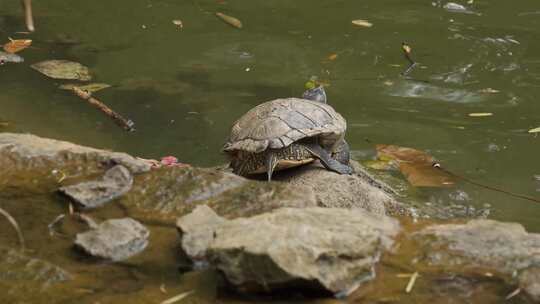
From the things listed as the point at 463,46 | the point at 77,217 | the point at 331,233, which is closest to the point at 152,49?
the point at 463,46

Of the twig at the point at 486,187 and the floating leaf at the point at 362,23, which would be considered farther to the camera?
the floating leaf at the point at 362,23

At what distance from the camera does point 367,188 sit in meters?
4.51

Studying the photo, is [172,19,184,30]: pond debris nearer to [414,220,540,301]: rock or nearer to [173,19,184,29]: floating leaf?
[173,19,184,29]: floating leaf

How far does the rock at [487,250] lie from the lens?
9.80 feet

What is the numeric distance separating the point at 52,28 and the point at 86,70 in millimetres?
1317

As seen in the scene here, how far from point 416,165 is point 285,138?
5.35 feet

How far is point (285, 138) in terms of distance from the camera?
4.46 metres

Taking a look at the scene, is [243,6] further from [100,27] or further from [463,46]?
[463,46]

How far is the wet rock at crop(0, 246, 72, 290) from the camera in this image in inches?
117

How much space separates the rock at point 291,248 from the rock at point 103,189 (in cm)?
53

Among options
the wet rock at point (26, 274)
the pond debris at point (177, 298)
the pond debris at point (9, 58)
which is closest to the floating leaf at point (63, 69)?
the pond debris at point (9, 58)

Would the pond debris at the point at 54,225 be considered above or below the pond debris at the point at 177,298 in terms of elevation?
below

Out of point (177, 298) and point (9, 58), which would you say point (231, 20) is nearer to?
point (9, 58)

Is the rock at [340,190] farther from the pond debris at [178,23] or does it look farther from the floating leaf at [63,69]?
the pond debris at [178,23]
